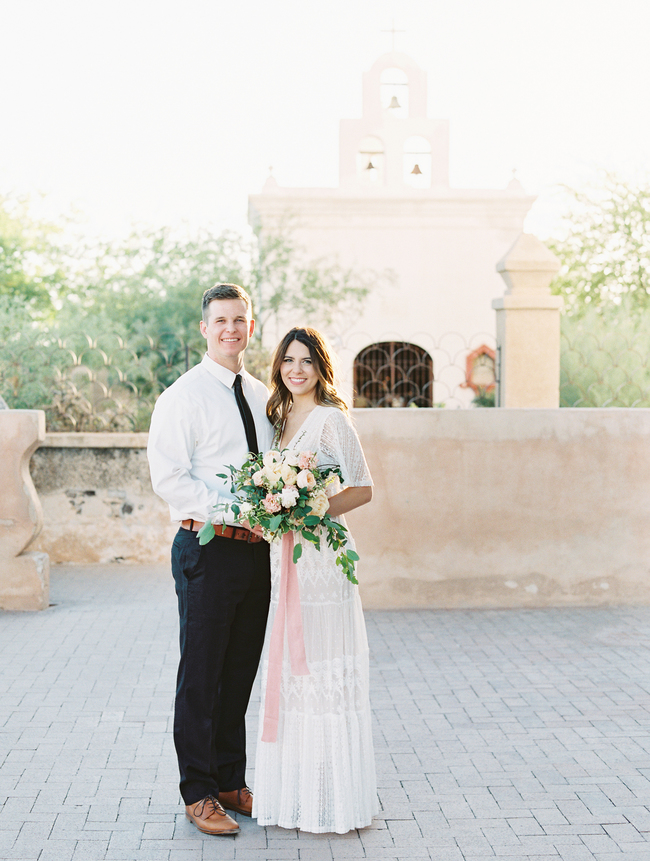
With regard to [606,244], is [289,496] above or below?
below

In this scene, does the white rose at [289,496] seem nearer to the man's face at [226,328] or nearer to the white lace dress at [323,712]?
the white lace dress at [323,712]

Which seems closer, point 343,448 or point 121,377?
point 343,448

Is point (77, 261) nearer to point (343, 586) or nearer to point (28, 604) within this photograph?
point (28, 604)

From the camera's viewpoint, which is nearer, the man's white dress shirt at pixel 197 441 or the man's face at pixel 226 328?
the man's white dress shirt at pixel 197 441

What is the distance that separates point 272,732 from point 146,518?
19.2 ft

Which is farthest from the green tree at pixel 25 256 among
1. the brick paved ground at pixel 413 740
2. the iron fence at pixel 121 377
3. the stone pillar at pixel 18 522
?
the brick paved ground at pixel 413 740

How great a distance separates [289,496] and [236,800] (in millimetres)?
1391

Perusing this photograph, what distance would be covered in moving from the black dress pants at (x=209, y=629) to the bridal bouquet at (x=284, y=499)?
197 millimetres

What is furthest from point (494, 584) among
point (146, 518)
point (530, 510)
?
point (146, 518)

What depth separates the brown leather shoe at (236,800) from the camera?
3883mm

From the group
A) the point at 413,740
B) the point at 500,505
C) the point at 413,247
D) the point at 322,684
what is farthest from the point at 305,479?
the point at 413,247

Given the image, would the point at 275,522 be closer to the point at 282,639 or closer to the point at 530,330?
the point at 282,639

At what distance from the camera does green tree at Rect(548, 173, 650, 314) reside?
2333cm

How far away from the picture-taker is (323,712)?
3.62m
